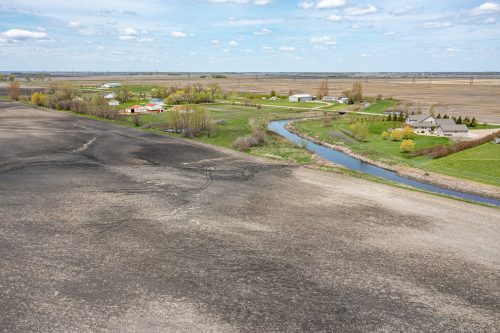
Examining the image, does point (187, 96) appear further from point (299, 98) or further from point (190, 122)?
point (190, 122)

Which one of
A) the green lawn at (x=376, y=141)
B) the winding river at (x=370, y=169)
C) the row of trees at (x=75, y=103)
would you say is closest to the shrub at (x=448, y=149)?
the green lawn at (x=376, y=141)

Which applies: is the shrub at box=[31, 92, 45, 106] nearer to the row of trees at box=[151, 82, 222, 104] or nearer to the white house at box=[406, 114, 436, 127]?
the row of trees at box=[151, 82, 222, 104]

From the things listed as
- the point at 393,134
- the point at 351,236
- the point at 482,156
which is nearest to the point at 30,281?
the point at 351,236

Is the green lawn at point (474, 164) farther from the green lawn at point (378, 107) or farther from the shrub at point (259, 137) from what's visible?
the green lawn at point (378, 107)

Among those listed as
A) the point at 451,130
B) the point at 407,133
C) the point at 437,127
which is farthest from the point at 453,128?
the point at 407,133

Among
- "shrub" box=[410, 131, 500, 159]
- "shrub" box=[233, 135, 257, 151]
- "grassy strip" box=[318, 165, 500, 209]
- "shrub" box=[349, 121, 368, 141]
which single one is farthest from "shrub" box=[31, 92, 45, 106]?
"shrub" box=[410, 131, 500, 159]

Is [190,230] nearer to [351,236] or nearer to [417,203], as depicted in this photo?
[351,236]
